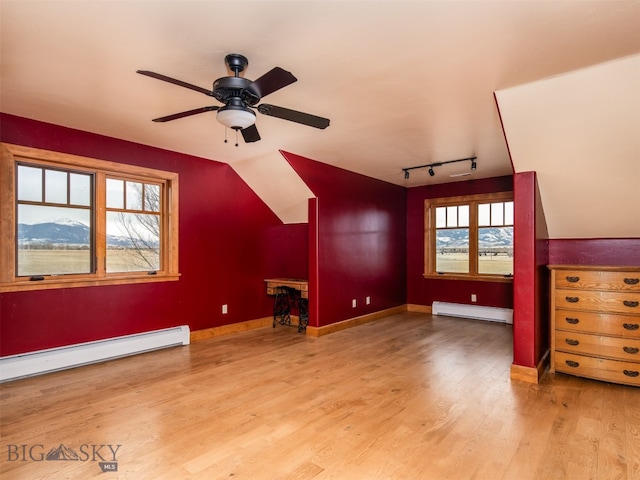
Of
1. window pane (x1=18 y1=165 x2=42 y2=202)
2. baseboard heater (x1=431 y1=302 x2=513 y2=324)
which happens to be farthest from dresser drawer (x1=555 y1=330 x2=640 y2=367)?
window pane (x1=18 y1=165 x2=42 y2=202)

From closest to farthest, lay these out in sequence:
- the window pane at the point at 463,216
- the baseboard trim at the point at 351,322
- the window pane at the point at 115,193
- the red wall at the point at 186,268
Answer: the red wall at the point at 186,268 < the window pane at the point at 115,193 < the baseboard trim at the point at 351,322 < the window pane at the point at 463,216

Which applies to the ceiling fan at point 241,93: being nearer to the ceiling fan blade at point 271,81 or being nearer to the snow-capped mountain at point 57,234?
the ceiling fan blade at point 271,81

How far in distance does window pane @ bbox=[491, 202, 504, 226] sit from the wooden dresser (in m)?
2.70

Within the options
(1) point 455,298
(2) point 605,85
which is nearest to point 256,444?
(2) point 605,85

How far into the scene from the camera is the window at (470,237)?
5.97 meters

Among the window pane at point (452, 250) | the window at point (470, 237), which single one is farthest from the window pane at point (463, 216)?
the window pane at point (452, 250)

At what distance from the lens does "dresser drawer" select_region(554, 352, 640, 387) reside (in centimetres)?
312

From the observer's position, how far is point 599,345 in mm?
3270

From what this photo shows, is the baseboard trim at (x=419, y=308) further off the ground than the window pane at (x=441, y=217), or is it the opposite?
the window pane at (x=441, y=217)

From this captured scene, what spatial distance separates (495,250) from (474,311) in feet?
3.68

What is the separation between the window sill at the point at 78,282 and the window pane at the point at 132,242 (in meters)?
0.15

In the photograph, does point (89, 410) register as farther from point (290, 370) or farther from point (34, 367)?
point (290, 370)

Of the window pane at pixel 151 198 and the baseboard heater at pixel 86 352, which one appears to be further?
the window pane at pixel 151 198

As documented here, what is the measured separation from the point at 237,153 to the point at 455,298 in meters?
4.56
